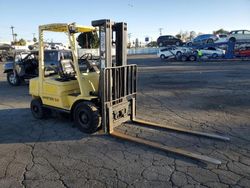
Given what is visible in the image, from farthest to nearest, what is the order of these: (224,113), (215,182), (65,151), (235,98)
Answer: (235,98)
(224,113)
(65,151)
(215,182)

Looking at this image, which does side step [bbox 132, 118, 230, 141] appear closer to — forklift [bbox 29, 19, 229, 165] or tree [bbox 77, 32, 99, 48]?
forklift [bbox 29, 19, 229, 165]

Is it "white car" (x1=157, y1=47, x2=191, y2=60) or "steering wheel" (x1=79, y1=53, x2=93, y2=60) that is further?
"white car" (x1=157, y1=47, x2=191, y2=60)

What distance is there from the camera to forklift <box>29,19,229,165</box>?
534 centimetres

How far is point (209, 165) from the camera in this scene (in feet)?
13.7

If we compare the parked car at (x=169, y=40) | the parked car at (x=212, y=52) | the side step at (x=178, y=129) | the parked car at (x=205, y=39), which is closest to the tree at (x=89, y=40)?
the side step at (x=178, y=129)

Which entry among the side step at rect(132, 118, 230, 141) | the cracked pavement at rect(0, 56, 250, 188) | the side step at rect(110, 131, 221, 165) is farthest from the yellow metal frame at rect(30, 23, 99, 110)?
the side step at rect(132, 118, 230, 141)

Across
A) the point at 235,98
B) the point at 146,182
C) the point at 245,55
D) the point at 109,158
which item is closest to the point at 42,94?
the point at 109,158

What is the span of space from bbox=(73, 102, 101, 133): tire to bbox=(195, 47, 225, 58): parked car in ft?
83.5

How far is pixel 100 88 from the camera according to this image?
17.7 ft

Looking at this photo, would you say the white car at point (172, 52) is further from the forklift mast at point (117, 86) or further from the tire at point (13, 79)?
the forklift mast at point (117, 86)

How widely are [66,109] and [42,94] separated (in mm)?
996

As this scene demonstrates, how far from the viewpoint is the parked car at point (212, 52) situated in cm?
2852

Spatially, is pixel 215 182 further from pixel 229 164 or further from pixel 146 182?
pixel 146 182

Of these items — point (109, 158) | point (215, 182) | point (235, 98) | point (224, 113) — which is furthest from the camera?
point (235, 98)
